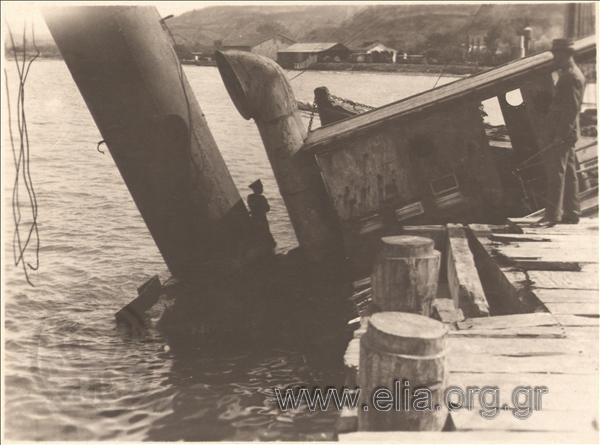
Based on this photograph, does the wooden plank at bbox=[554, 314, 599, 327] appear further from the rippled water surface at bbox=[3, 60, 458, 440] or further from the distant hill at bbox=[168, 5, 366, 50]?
the distant hill at bbox=[168, 5, 366, 50]

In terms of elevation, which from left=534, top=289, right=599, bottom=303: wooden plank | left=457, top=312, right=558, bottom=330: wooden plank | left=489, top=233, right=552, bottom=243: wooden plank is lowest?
left=457, top=312, right=558, bottom=330: wooden plank

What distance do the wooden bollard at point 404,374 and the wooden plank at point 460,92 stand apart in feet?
14.8

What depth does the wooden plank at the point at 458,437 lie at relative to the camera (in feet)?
10.3

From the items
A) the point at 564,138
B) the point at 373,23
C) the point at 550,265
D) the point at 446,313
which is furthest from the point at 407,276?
the point at 373,23

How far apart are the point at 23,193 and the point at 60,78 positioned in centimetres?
715

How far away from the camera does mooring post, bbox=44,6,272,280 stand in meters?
6.13

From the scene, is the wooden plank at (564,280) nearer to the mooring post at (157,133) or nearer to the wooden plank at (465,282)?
the wooden plank at (465,282)

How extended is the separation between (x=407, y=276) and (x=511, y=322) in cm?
89

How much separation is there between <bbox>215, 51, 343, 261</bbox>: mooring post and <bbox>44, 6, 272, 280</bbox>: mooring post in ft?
2.35

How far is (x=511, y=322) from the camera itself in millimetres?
4477

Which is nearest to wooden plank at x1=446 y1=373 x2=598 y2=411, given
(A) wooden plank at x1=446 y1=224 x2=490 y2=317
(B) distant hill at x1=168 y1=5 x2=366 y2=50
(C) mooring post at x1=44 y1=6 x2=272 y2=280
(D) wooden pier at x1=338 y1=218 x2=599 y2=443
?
(D) wooden pier at x1=338 y1=218 x2=599 y2=443

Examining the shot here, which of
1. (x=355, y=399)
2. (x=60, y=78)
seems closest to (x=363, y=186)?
(x=355, y=399)

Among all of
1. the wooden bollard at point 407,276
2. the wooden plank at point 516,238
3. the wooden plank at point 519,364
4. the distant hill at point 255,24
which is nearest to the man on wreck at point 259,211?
the distant hill at point 255,24

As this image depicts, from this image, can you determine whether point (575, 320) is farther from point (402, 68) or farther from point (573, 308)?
point (402, 68)
